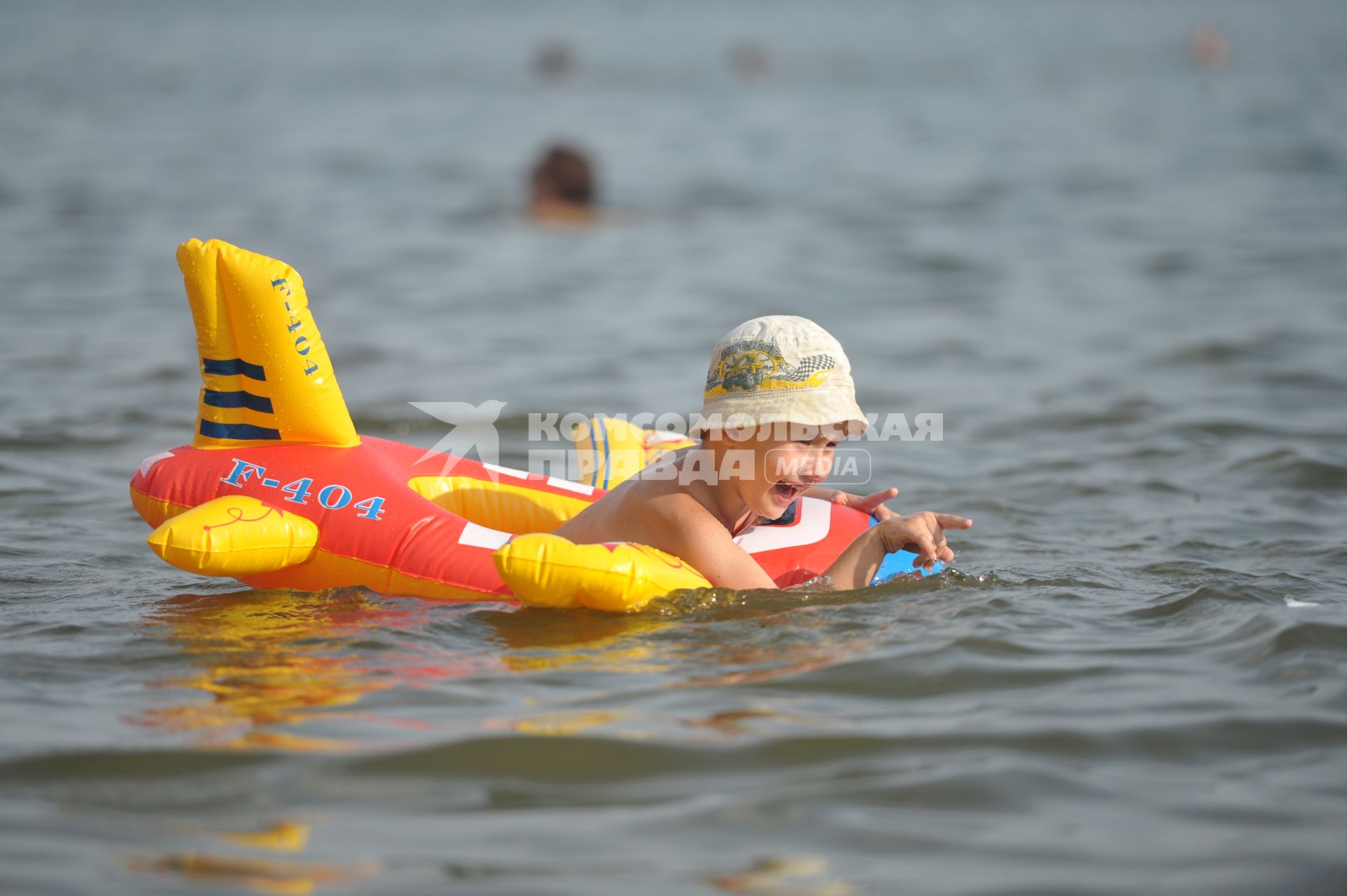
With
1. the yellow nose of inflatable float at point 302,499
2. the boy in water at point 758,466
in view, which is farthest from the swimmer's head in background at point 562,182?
the boy in water at point 758,466

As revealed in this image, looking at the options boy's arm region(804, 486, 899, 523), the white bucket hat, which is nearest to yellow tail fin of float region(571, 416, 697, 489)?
boy's arm region(804, 486, 899, 523)

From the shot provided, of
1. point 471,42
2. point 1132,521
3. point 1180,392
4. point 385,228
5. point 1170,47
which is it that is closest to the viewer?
point 1132,521

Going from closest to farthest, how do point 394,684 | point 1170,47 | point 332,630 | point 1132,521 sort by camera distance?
point 394,684
point 332,630
point 1132,521
point 1170,47

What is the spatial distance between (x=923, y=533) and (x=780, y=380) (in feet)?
1.92

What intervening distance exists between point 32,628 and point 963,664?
2.68m

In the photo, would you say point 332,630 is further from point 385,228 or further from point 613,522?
point 385,228

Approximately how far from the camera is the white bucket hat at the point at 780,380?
3.85 m

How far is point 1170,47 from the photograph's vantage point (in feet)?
119

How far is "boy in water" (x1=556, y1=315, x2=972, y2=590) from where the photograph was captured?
3875 mm

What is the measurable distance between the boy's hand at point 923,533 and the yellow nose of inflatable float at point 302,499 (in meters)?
0.32

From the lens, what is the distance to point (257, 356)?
441cm

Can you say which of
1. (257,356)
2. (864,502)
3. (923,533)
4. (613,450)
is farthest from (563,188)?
(923,533)

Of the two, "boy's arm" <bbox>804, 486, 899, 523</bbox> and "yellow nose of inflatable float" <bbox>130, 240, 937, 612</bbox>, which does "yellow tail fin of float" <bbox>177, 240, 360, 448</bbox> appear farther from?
"boy's arm" <bbox>804, 486, 899, 523</bbox>

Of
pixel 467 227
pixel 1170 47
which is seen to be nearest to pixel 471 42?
pixel 1170 47
